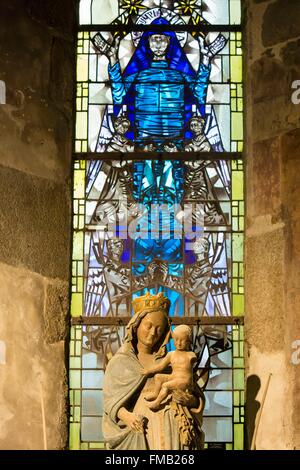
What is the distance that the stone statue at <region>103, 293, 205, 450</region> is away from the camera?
379 inches

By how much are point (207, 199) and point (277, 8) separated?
1.28 metres

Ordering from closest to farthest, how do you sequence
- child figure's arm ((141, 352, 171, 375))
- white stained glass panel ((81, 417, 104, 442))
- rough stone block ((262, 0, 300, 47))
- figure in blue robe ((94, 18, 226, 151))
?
1. child figure's arm ((141, 352, 171, 375))
2. white stained glass panel ((81, 417, 104, 442))
3. rough stone block ((262, 0, 300, 47))
4. figure in blue robe ((94, 18, 226, 151))

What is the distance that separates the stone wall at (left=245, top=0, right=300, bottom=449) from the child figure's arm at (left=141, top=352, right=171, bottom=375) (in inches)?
49.3

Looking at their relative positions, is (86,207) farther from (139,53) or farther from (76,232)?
(139,53)

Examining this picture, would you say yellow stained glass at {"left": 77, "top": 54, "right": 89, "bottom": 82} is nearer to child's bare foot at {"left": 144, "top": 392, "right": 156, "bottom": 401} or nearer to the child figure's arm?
the child figure's arm

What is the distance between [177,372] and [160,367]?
0.12 m

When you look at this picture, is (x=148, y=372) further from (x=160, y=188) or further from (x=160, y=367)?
(x=160, y=188)

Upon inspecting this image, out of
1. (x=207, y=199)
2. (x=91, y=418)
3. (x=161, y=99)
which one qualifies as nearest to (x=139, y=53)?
(x=161, y=99)

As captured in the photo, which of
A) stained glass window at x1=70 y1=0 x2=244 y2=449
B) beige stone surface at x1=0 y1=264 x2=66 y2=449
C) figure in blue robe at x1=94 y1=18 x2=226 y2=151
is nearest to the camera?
beige stone surface at x1=0 y1=264 x2=66 y2=449

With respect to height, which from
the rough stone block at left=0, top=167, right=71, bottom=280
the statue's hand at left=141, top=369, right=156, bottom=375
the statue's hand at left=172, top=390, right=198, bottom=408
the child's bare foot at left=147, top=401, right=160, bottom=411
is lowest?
the child's bare foot at left=147, top=401, right=160, bottom=411

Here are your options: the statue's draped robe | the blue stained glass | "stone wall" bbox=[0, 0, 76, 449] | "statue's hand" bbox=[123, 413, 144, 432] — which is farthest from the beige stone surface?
"statue's hand" bbox=[123, 413, 144, 432]

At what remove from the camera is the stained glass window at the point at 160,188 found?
11.2 meters

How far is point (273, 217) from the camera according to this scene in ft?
36.9

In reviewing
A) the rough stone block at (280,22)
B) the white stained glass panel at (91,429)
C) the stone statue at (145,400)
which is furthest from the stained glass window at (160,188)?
the stone statue at (145,400)
